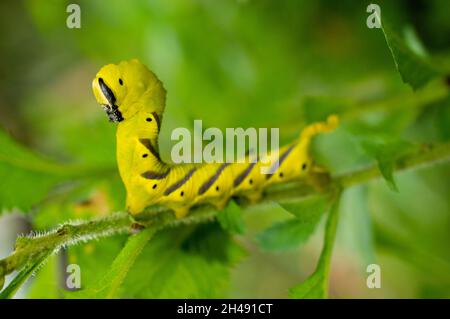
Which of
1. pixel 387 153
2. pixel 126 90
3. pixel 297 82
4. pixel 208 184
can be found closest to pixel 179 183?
pixel 208 184

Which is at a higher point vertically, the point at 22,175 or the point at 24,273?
the point at 22,175

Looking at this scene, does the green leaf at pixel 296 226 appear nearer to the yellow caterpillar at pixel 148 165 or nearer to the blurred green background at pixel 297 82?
the yellow caterpillar at pixel 148 165

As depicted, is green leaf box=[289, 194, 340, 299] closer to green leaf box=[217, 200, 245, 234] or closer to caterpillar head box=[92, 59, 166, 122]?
green leaf box=[217, 200, 245, 234]

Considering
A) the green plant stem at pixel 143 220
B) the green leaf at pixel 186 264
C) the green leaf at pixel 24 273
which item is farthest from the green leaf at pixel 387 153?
the green leaf at pixel 24 273

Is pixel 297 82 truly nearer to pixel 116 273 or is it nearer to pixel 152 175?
pixel 152 175

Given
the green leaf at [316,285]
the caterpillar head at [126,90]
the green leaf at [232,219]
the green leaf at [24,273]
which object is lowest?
the green leaf at [24,273]
